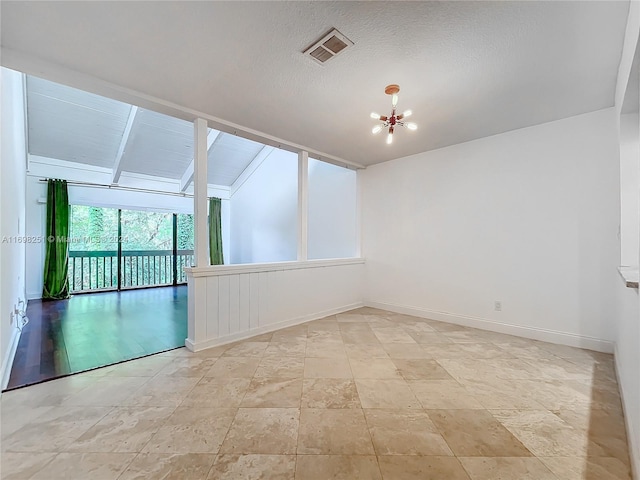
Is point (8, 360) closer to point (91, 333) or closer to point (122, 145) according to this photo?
point (91, 333)

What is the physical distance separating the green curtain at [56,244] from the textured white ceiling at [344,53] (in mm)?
4686

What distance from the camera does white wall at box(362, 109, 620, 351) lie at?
2781 mm

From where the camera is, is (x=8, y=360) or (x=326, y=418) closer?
(x=326, y=418)

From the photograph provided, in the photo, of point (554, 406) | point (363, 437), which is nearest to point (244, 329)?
point (363, 437)

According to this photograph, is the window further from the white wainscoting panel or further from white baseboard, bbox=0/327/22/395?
white baseboard, bbox=0/327/22/395

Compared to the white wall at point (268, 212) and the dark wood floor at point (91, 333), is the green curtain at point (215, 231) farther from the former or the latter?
the dark wood floor at point (91, 333)

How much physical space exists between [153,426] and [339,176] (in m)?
4.54

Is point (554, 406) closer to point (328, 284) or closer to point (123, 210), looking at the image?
point (328, 284)

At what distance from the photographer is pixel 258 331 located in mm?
3305

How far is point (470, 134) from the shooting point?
3412mm

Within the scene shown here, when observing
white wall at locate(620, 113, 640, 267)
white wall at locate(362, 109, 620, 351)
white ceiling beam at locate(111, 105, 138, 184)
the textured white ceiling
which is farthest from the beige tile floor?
white ceiling beam at locate(111, 105, 138, 184)

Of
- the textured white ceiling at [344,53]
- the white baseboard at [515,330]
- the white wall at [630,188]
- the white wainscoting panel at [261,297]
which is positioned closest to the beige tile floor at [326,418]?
the white baseboard at [515,330]

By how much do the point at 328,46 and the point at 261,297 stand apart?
8.75ft

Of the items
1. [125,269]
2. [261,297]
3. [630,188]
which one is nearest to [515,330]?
[630,188]
